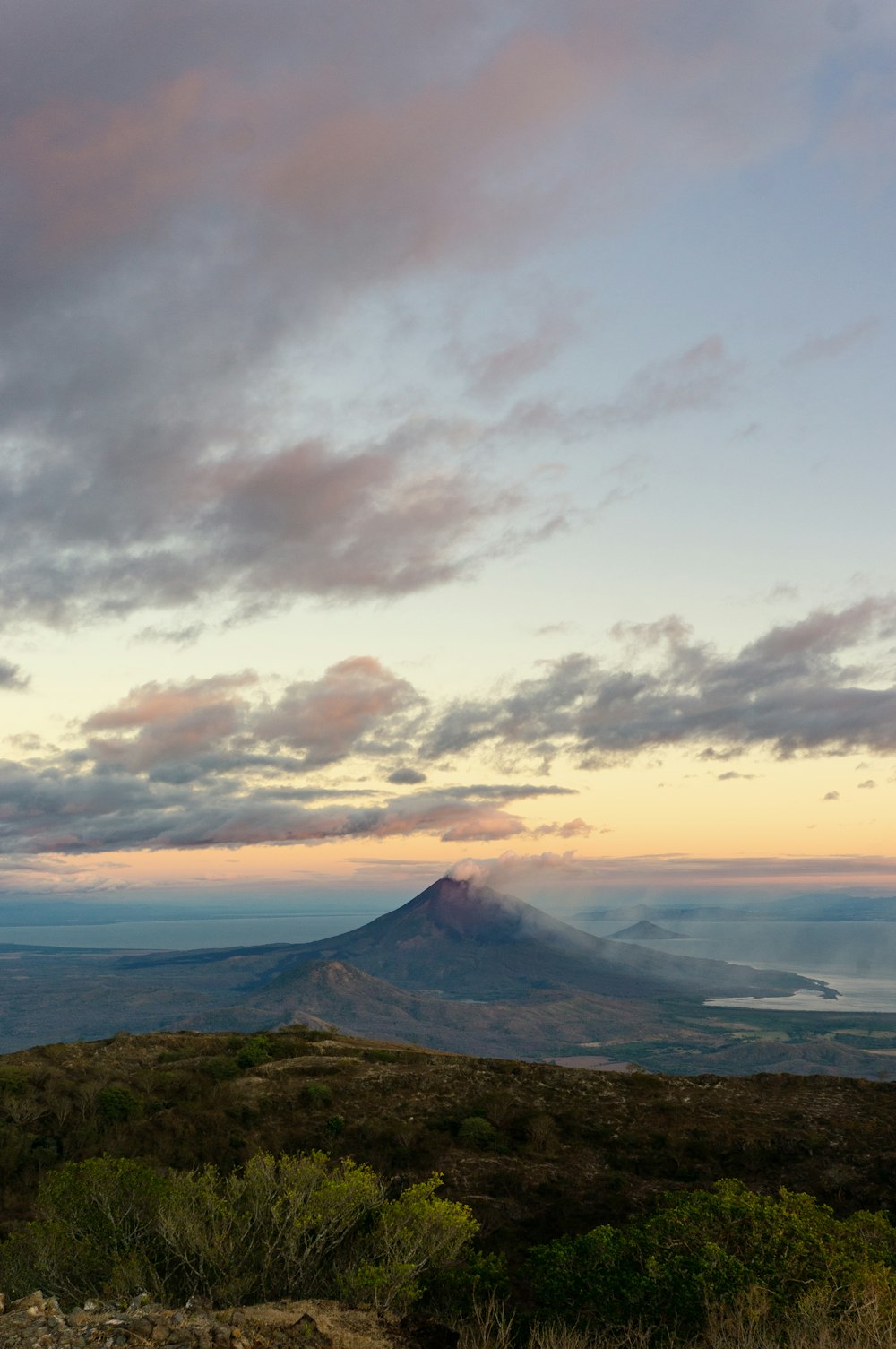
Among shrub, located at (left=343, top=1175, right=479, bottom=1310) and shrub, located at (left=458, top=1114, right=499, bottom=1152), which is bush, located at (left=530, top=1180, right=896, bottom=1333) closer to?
shrub, located at (left=343, top=1175, right=479, bottom=1310)

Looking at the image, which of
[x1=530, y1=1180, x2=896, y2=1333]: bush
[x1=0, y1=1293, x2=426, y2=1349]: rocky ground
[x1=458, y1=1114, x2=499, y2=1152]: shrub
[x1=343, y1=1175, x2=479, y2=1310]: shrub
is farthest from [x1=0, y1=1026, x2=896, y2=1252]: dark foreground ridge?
[x1=0, y1=1293, x2=426, y2=1349]: rocky ground

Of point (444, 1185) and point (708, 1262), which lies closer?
point (708, 1262)

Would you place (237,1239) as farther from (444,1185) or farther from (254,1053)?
(254,1053)

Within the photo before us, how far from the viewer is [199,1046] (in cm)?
5106

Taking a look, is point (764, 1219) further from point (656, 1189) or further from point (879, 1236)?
point (656, 1189)

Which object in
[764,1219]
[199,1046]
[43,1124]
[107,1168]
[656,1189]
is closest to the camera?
[764,1219]

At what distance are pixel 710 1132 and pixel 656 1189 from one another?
19.7 feet

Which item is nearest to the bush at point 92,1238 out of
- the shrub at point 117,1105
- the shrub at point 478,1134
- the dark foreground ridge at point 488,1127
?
the dark foreground ridge at point 488,1127

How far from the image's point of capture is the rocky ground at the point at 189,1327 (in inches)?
496

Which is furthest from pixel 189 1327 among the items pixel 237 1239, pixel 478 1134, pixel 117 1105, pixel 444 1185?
pixel 117 1105

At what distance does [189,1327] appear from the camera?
1291 centimetres

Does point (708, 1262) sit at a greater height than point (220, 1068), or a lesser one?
greater

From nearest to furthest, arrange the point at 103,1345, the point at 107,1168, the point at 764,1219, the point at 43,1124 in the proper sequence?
1. the point at 103,1345
2. the point at 764,1219
3. the point at 107,1168
4. the point at 43,1124

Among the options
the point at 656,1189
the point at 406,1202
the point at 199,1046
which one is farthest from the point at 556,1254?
the point at 199,1046
